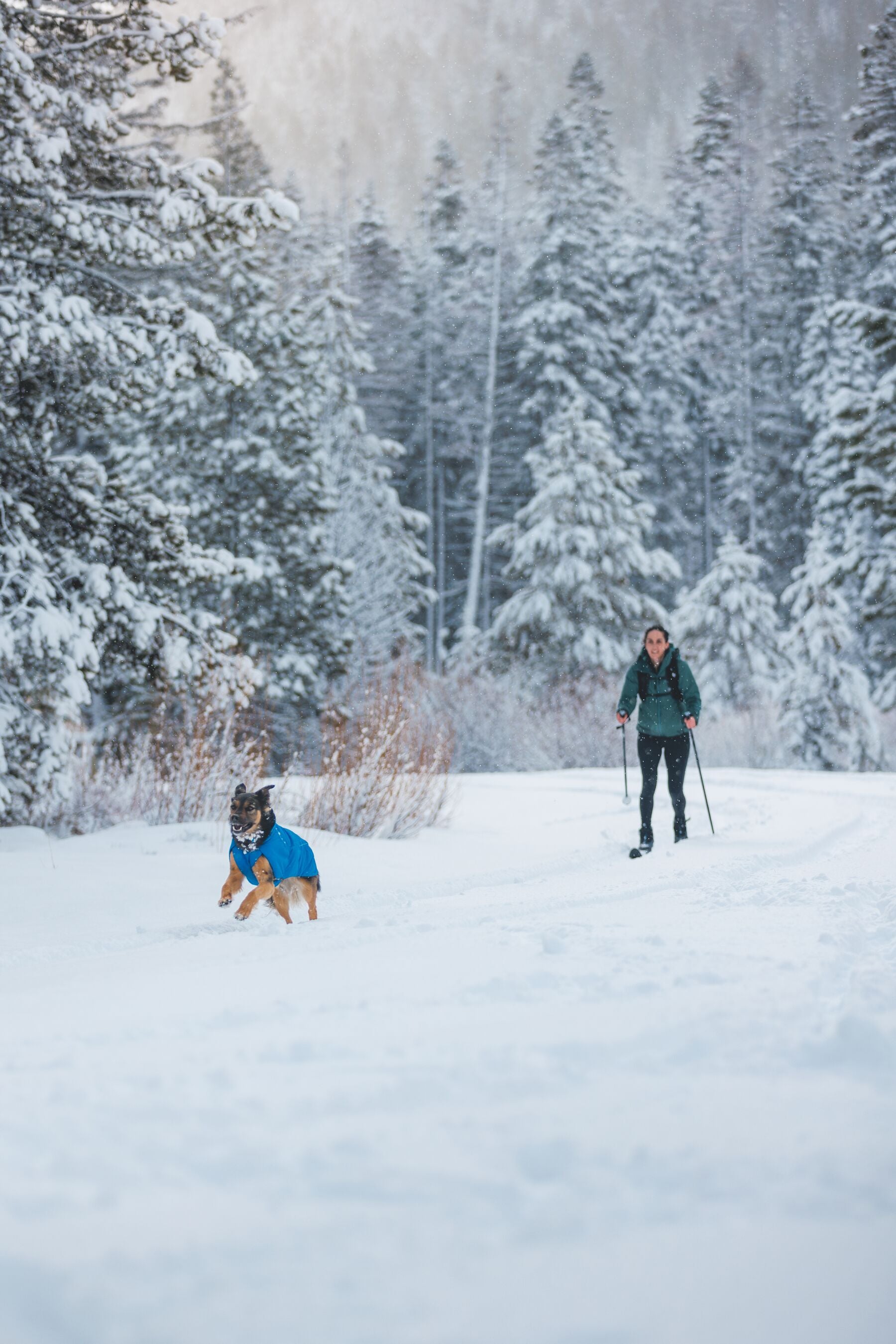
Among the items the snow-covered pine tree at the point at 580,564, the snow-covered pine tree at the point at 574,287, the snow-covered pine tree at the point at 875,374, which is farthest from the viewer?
the snow-covered pine tree at the point at 574,287

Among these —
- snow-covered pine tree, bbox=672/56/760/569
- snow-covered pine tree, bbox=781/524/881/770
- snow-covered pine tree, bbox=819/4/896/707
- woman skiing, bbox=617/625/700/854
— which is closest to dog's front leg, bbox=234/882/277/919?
woman skiing, bbox=617/625/700/854

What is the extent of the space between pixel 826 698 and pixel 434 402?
79.0 ft

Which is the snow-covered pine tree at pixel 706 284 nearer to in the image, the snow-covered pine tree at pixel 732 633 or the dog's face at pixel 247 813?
the snow-covered pine tree at pixel 732 633

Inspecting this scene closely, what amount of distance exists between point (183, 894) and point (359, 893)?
114 cm

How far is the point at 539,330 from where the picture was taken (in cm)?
3412

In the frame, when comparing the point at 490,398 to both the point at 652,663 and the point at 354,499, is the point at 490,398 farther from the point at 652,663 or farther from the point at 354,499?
the point at 652,663

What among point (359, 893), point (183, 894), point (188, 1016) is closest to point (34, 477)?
point (183, 894)

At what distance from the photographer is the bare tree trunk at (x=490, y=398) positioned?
107ft

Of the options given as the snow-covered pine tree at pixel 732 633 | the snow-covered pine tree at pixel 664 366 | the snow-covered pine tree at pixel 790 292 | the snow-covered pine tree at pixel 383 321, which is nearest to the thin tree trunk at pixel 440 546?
the snow-covered pine tree at pixel 383 321

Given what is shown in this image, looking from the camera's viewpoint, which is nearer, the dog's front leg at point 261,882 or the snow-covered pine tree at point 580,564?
the dog's front leg at point 261,882

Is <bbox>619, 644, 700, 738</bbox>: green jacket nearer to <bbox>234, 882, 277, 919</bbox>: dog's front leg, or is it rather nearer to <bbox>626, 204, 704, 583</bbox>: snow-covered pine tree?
<bbox>234, 882, 277, 919</bbox>: dog's front leg

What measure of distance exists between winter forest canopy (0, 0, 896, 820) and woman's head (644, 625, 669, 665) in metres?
3.55

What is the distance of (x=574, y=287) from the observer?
1345 inches

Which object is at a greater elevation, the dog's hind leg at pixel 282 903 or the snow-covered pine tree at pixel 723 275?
the snow-covered pine tree at pixel 723 275
